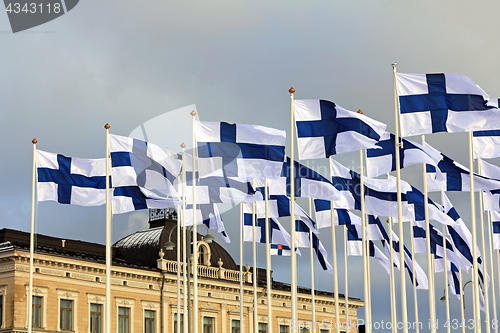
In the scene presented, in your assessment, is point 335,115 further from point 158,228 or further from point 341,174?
point 158,228

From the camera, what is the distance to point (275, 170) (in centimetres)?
3114

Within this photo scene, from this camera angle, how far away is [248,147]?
31234 millimetres

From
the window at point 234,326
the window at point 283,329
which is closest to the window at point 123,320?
the window at point 234,326

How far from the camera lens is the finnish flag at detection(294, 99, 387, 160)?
28547 mm

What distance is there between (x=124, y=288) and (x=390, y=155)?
90.9ft

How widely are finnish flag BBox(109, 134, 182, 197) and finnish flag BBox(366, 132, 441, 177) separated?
9.24 metres

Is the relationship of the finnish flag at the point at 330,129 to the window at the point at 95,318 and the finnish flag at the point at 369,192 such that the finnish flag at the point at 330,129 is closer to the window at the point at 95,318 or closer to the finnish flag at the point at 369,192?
the finnish flag at the point at 369,192

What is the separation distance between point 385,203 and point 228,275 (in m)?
30.4

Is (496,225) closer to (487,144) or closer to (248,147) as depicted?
(487,144)

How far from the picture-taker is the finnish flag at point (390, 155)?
30.6m

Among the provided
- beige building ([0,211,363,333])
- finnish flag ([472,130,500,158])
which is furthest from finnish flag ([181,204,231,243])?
finnish flag ([472,130,500,158])

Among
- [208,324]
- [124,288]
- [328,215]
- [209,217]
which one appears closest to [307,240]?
[328,215]

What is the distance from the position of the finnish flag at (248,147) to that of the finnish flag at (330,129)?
188 centimetres

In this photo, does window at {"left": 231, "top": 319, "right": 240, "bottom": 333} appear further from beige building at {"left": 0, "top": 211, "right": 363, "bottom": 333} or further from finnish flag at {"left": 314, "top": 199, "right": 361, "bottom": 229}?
finnish flag at {"left": 314, "top": 199, "right": 361, "bottom": 229}
